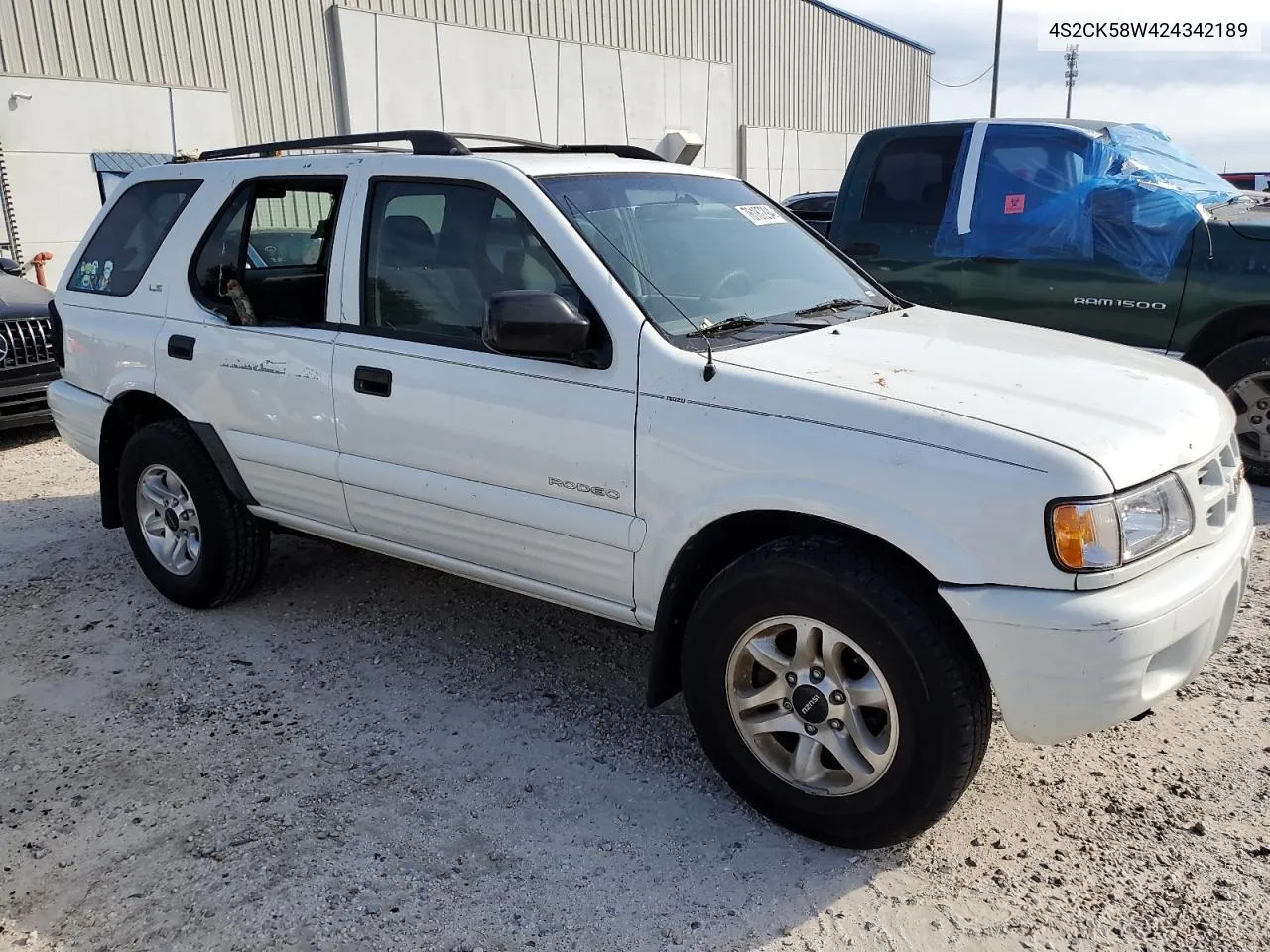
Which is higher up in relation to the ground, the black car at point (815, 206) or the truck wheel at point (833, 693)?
the black car at point (815, 206)

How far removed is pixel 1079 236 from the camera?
19.6 feet

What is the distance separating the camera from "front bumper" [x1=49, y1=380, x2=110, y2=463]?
459 cm

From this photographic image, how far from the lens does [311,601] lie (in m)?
4.61

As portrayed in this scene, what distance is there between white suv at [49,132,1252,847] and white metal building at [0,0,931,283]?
9.50 m

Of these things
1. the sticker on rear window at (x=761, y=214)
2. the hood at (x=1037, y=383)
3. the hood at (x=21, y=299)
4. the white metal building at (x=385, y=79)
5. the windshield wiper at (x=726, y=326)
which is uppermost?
the white metal building at (x=385, y=79)

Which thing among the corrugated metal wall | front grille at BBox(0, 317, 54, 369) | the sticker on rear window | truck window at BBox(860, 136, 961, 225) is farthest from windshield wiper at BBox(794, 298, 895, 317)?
the corrugated metal wall

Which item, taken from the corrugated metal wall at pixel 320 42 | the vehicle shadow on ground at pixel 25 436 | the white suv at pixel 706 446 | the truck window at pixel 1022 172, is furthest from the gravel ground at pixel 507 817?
the corrugated metal wall at pixel 320 42

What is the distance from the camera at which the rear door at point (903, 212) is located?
6418mm

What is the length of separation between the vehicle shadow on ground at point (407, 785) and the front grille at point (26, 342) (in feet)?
11.4

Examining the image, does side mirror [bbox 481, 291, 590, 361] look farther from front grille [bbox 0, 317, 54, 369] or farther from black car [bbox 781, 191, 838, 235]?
black car [bbox 781, 191, 838, 235]

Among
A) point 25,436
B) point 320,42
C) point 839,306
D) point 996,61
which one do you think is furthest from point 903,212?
point 996,61

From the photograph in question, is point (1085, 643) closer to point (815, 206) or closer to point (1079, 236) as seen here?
point (1079, 236)

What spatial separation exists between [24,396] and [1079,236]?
7.22m

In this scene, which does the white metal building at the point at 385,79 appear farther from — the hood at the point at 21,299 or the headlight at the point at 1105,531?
the headlight at the point at 1105,531
